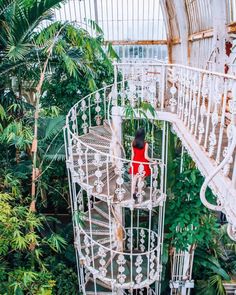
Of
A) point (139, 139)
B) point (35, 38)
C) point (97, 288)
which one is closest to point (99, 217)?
point (97, 288)

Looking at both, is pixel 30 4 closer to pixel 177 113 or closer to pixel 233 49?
pixel 177 113

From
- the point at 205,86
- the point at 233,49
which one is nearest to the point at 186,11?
the point at 233,49

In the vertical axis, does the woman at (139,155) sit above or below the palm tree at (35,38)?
below

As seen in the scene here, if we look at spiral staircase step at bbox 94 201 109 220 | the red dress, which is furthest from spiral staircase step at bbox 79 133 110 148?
spiral staircase step at bbox 94 201 109 220

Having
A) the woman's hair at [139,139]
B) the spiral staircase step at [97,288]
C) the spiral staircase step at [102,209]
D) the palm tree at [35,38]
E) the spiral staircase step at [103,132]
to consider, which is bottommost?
the spiral staircase step at [97,288]

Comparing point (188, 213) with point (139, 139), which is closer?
point (139, 139)

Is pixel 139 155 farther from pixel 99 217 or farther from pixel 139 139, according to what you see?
pixel 99 217

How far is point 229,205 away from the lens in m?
2.62

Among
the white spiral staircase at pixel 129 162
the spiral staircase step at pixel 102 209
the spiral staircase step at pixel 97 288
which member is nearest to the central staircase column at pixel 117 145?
the white spiral staircase at pixel 129 162

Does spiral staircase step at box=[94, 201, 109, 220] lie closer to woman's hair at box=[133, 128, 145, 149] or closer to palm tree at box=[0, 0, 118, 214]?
palm tree at box=[0, 0, 118, 214]

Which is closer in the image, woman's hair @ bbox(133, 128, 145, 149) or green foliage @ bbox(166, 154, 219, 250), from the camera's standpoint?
woman's hair @ bbox(133, 128, 145, 149)

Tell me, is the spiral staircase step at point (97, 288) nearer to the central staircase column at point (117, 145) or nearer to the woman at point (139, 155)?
the central staircase column at point (117, 145)

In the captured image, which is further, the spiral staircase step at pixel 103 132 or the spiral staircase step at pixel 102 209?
the spiral staircase step at pixel 102 209

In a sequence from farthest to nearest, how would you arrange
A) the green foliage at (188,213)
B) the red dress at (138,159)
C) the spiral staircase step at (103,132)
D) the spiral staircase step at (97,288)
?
the spiral staircase step at (103,132) < the spiral staircase step at (97,288) < the green foliage at (188,213) < the red dress at (138,159)
